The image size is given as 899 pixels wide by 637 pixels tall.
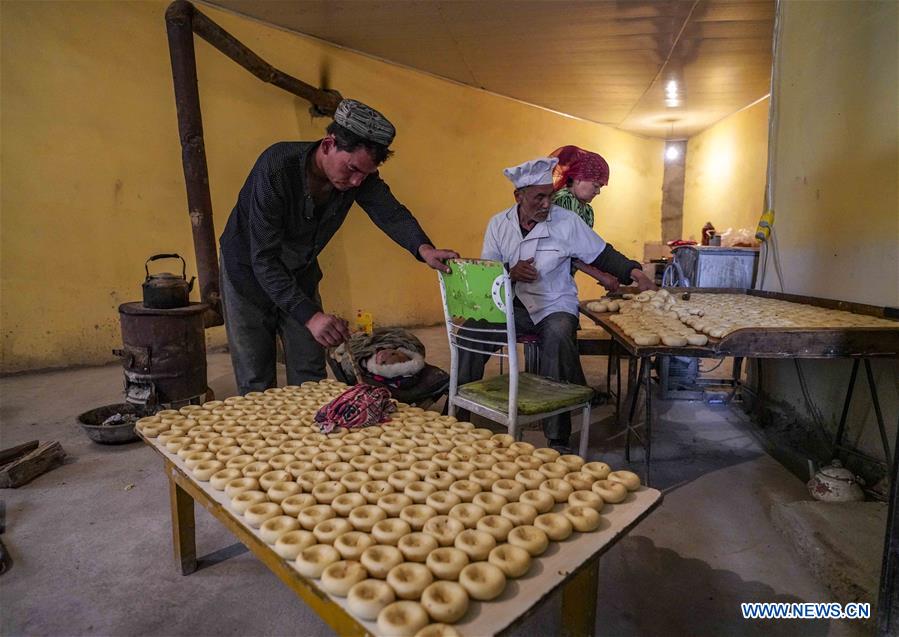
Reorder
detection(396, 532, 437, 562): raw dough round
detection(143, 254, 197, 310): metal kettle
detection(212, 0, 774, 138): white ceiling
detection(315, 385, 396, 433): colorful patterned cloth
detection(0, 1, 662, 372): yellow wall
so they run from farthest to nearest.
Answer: detection(212, 0, 774, 138): white ceiling → detection(0, 1, 662, 372): yellow wall → detection(143, 254, 197, 310): metal kettle → detection(315, 385, 396, 433): colorful patterned cloth → detection(396, 532, 437, 562): raw dough round

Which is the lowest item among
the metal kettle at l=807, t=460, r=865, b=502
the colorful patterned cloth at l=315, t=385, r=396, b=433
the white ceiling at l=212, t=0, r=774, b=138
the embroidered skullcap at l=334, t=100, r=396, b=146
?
the metal kettle at l=807, t=460, r=865, b=502

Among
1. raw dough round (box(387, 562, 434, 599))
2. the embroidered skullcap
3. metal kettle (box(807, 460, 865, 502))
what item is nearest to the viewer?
raw dough round (box(387, 562, 434, 599))

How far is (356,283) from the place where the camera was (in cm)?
650

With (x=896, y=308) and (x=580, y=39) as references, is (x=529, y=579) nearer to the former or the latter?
(x=896, y=308)

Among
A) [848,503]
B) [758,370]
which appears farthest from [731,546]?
[758,370]

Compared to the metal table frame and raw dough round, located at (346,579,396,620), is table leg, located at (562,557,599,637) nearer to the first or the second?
raw dough round, located at (346,579,396,620)

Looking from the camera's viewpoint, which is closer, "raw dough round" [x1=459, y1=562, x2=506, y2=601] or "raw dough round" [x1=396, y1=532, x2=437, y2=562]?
"raw dough round" [x1=459, y1=562, x2=506, y2=601]

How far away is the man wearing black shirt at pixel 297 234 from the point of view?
7.21 feet

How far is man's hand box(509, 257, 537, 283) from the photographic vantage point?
2975 mm

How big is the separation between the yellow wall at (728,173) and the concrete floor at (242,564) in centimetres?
538

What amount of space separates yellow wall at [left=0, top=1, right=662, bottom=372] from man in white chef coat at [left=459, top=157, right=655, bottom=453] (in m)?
3.46

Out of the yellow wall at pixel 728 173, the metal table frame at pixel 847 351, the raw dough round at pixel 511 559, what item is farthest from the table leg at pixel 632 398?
the yellow wall at pixel 728 173

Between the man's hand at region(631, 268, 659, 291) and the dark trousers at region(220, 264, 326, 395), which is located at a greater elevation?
the man's hand at region(631, 268, 659, 291)

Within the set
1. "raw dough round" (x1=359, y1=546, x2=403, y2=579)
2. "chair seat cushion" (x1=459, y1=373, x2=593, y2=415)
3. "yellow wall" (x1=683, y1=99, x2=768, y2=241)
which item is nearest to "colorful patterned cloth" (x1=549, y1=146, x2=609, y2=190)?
"chair seat cushion" (x1=459, y1=373, x2=593, y2=415)
